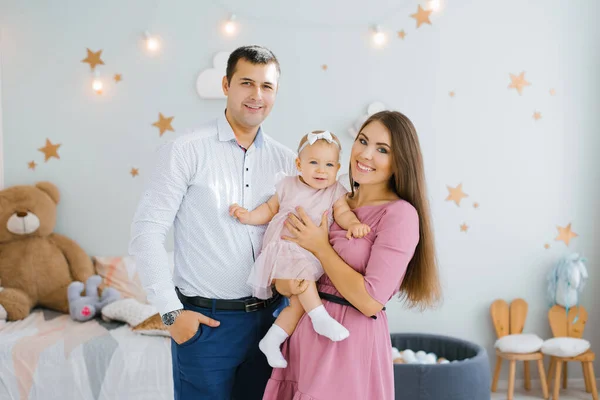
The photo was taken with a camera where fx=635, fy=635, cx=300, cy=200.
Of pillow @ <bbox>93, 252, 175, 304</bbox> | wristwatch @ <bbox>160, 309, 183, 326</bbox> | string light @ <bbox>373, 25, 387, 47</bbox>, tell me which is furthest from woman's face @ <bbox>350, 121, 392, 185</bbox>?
string light @ <bbox>373, 25, 387, 47</bbox>

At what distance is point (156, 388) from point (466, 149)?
2268 millimetres

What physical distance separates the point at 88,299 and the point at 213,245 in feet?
5.47

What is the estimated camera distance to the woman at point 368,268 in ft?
5.68

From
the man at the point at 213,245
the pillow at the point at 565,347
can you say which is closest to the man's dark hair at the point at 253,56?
the man at the point at 213,245

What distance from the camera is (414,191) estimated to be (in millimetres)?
→ 1841

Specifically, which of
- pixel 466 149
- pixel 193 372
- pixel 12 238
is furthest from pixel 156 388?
pixel 466 149

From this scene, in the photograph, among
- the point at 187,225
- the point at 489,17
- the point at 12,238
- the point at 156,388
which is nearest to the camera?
the point at 187,225

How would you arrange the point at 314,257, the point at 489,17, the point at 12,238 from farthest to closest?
1. the point at 489,17
2. the point at 12,238
3. the point at 314,257

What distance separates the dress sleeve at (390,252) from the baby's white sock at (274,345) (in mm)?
305

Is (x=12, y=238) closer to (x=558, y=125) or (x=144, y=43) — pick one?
(x=144, y=43)

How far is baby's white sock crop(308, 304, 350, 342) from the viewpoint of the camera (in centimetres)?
172

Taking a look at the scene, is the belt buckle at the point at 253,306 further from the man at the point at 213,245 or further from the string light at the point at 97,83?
the string light at the point at 97,83

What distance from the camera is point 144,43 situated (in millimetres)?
3689

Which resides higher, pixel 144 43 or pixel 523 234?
pixel 144 43
